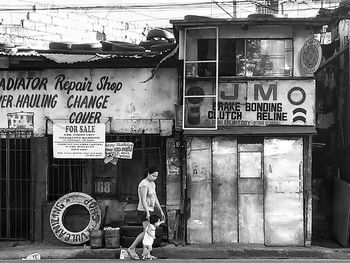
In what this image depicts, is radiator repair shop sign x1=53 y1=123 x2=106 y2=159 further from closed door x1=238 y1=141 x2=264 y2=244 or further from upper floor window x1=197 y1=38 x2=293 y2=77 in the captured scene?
closed door x1=238 y1=141 x2=264 y2=244

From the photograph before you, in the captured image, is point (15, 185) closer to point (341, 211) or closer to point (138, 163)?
point (138, 163)

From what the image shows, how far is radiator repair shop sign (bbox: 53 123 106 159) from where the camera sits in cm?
1258

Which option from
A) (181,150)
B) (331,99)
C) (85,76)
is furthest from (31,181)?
(331,99)

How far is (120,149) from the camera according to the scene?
12641mm

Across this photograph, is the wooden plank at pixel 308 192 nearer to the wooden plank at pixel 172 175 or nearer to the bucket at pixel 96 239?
the wooden plank at pixel 172 175

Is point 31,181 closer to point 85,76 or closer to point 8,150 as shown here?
point 8,150

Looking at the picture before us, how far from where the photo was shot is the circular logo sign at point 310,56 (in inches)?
476

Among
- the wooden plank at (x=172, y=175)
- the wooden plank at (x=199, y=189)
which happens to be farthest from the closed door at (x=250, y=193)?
the wooden plank at (x=172, y=175)

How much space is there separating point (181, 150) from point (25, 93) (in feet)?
13.1

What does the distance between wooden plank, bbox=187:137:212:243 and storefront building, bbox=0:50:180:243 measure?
482 mm

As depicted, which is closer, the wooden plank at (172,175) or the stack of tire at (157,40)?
the wooden plank at (172,175)

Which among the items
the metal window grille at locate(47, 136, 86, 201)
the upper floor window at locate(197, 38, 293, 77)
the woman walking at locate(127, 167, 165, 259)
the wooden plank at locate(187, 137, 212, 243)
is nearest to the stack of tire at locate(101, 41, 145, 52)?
the upper floor window at locate(197, 38, 293, 77)

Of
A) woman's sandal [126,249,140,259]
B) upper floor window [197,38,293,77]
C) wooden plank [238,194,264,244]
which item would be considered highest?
upper floor window [197,38,293,77]

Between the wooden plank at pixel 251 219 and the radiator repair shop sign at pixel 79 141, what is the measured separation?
3529 mm
